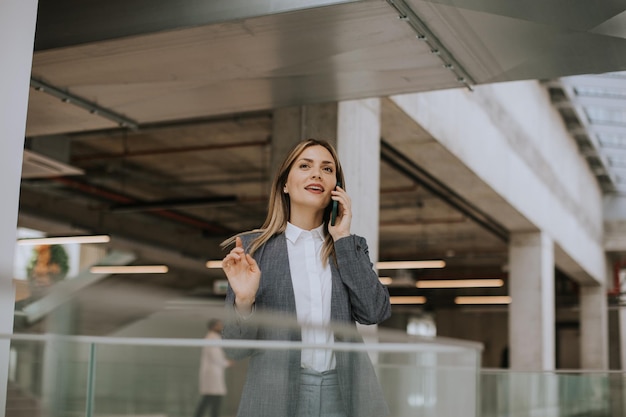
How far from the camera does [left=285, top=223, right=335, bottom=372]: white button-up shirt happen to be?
2.35 meters

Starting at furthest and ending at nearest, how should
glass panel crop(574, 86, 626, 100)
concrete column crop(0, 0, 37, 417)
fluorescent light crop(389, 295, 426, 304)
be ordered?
fluorescent light crop(389, 295, 426, 304)
glass panel crop(574, 86, 626, 100)
concrete column crop(0, 0, 37, 417)

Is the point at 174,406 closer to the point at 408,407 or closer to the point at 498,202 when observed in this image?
the point at 408,407

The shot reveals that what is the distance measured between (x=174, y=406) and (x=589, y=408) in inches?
200

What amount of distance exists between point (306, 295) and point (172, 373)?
0.44 meters

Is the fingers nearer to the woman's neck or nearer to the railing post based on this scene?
the woman's neck

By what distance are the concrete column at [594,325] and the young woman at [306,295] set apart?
795 inches

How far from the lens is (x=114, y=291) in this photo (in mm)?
2094

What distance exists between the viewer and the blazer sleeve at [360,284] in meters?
2.55

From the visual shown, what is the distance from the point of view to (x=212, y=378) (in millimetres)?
2354

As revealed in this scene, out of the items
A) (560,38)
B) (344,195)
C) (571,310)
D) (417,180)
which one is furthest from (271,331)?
(571,310)

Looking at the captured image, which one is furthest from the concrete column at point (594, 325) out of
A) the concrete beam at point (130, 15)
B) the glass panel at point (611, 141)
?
the concrete beam at point (130, 15)

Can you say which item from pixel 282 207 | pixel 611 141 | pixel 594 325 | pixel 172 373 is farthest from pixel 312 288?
pixel 594 325

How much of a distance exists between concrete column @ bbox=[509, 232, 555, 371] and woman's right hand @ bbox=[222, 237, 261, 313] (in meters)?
12.4

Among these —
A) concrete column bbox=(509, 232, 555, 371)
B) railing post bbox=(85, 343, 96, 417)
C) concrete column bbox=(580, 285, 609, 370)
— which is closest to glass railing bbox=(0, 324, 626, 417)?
railing post bbox=(85, 343, 96, 417)
